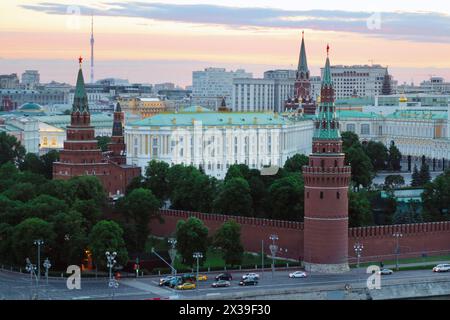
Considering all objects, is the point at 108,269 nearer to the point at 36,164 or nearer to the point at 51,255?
the point at 51,255

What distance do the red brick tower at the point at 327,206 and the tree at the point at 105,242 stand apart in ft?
25.1

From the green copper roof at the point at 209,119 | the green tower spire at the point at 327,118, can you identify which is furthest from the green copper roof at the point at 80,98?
the green tower spire at the point at 327,118

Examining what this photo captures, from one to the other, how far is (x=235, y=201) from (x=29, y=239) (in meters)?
13.0

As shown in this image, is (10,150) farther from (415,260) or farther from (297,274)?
(297,274)

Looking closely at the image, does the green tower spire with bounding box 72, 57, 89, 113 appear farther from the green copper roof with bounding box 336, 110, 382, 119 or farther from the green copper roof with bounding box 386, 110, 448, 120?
the green copper roof with bounding box 336, 110, 382, 119

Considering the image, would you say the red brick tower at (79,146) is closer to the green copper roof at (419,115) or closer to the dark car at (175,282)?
the dark car at (175,282)

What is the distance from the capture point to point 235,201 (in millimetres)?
59781

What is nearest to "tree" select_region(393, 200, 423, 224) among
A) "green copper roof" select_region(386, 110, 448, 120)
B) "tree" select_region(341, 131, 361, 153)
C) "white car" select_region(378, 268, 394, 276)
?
"white car" select_region(378, 268, 394, 276)

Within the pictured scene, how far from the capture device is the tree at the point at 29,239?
4975cm

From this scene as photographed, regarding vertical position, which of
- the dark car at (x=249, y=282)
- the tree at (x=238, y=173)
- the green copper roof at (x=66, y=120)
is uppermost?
the green copper roof at (x=66, y=120)

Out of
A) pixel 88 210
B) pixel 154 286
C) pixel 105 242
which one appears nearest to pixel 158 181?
pixel 88 210

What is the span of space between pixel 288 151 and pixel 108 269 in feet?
145

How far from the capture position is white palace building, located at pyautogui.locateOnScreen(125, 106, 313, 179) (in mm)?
83938
